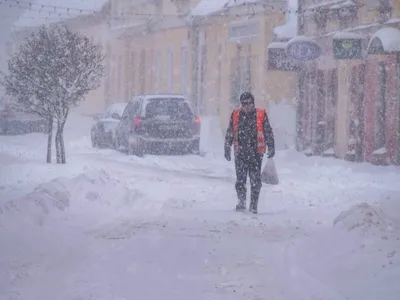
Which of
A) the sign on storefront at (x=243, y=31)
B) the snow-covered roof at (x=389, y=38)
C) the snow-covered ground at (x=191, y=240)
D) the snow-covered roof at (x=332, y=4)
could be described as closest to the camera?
the snow-covered ground at (x=191, y=240)

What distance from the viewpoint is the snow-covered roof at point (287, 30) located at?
2339 cm

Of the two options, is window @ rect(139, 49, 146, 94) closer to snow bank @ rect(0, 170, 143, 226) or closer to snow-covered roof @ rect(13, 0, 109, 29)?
snow-covered roof @ rect(13, 0, 109, 29)

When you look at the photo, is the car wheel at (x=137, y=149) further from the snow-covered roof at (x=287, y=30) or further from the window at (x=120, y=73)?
the window at (x=120, y=73)

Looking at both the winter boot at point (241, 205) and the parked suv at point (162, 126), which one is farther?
the parked suv at point (162, 126)

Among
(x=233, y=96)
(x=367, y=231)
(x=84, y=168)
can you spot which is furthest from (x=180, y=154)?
(x=367, y=231)

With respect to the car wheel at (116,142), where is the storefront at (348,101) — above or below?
above

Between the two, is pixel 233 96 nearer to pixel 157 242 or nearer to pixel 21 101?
pixel 21 101

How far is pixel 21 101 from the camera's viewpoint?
51.8 feet

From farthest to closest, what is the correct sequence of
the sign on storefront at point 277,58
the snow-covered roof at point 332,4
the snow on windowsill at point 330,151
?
1. the sign on storefront at point 277,58
2. the snow on windowsill at point 330,151
3. the snow-covered roof at point 332,4

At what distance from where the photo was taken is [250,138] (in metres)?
10.3

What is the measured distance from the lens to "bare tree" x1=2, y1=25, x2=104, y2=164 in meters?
15.5

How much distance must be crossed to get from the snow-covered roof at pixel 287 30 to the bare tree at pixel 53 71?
8.84 m

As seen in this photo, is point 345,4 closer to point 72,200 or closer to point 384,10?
point 384,10

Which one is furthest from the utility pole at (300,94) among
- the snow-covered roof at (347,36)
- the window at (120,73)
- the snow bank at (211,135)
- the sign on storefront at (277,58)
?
the window at (120,73)
